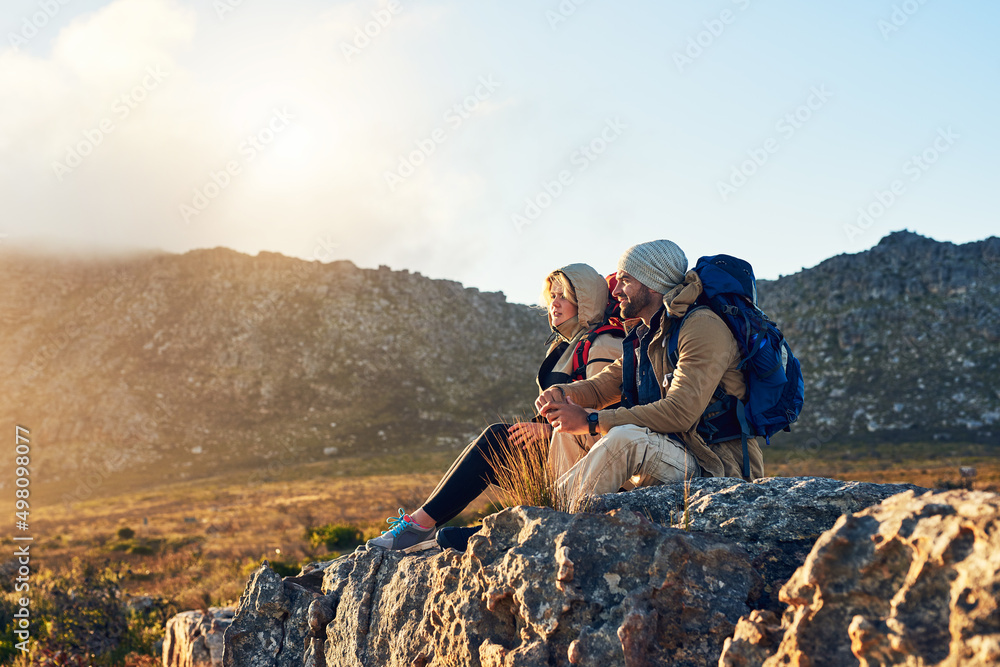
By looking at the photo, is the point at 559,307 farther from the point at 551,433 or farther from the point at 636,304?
the point at 551,433

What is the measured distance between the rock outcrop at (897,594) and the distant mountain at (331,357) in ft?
180

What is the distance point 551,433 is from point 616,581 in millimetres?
1632

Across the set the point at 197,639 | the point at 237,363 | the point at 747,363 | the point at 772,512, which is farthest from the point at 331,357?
the point at 772,512

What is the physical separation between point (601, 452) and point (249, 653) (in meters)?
2.75

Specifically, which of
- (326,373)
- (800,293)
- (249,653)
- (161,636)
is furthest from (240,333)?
(249,653)

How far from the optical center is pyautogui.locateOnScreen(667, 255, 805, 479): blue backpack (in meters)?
3.91

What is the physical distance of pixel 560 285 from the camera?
5164mm

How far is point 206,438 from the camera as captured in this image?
65625 mm

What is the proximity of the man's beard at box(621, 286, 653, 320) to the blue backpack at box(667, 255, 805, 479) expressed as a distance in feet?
0.91

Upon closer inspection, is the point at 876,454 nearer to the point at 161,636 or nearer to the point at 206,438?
the point at 161,636

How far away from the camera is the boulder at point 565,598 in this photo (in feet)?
9.18

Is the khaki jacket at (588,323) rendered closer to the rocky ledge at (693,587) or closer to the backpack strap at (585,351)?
the backpack strap at (585,351)

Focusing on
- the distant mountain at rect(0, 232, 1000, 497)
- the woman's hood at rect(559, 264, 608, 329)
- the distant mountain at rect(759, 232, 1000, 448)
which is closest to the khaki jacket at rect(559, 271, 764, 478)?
the woman's hood at rect(559, 264, 608, 329)

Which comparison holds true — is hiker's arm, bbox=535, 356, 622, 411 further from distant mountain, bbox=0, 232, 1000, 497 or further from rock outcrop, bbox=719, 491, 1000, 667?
distant mountain, bbox=0, 232, 1000, 497
